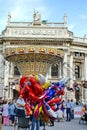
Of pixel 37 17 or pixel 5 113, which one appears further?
pixel 37 17

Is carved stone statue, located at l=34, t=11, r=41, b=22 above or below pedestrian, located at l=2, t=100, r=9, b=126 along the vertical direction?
above

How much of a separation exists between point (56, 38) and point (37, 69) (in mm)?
25985

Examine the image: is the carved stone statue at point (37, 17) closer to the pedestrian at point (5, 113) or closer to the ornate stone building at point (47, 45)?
the ornate stone building at point (47, 45)

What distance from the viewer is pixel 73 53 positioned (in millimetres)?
53438

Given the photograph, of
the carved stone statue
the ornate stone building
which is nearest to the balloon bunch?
the ornate stone building

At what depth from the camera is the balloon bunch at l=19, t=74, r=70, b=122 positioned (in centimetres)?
1056

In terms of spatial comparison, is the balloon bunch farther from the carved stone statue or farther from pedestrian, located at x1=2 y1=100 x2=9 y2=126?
the carved stone statue

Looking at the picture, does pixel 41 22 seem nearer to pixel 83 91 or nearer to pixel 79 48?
pixel 79 48

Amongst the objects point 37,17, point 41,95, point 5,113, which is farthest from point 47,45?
point 41,95

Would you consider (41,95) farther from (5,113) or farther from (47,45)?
(47,45)

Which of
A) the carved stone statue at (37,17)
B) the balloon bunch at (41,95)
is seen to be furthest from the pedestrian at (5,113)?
the carved stone statue at (37,17)

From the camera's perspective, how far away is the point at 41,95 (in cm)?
1070

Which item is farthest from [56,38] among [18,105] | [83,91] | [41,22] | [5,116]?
[18,105]

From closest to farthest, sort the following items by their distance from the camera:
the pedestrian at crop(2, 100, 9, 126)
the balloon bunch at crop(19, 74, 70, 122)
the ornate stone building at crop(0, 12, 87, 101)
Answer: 1. the balloon bunch at crop(19, 74, 70, 122)
2. the pedestrian at crop(2, 100, 9, 126)
3. the ornate stone building at crop(0, 12, 87, 101)
